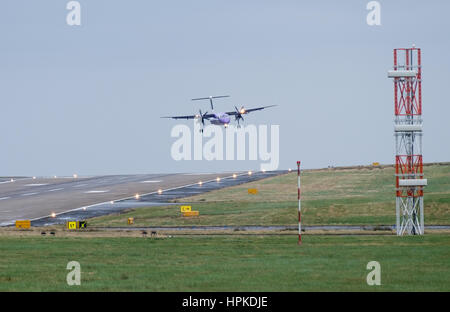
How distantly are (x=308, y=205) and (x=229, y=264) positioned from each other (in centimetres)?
5117

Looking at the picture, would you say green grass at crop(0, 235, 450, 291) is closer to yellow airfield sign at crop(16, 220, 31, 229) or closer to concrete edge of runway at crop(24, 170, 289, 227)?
yellow airfield sign at crop(16, 220, 31, 229)

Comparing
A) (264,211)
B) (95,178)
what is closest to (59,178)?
(95,178)

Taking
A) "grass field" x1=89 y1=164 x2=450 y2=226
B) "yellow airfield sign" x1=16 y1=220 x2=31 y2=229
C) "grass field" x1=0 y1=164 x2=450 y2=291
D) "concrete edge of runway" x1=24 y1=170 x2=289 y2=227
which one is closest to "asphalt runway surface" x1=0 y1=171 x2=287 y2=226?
"concrete edge of runway" x1=24 y1=170 x2=289 y2=227

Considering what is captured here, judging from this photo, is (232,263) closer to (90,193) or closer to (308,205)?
(308,205)

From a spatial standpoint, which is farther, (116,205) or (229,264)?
(116,205)

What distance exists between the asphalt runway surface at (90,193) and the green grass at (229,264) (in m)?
38.1

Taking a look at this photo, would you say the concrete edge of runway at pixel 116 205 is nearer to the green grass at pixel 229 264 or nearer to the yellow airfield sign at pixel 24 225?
the yellow airfield sign at pixel 24 225

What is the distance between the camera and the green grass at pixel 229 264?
26438 millimetres

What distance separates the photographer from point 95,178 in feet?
509

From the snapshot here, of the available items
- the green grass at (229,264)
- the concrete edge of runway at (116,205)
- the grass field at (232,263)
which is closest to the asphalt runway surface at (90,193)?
the concrete edge of runway at (116,205)

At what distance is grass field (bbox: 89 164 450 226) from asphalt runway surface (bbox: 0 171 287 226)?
19.8 feet

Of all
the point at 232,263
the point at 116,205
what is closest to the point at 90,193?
the point at 116,205

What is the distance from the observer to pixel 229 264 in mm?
33375
